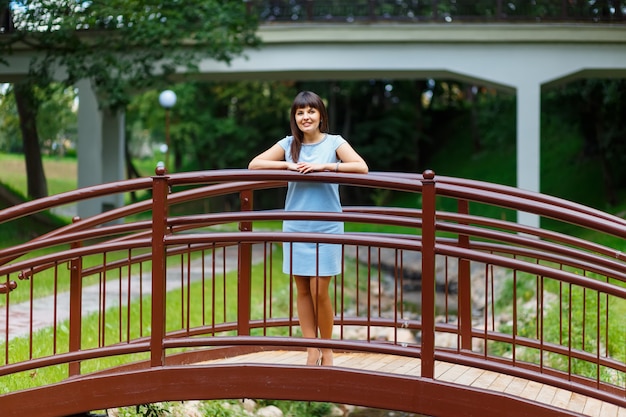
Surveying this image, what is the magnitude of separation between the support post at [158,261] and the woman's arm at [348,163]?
927 millimetres

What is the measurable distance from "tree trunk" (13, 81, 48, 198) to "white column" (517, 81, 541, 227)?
9.83 metres

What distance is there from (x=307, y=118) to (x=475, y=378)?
1841 millimetres

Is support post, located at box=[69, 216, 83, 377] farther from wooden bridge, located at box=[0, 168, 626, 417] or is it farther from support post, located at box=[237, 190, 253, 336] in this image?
support post, located at box=[237, 190, 253, 336]

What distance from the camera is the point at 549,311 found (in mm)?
10922

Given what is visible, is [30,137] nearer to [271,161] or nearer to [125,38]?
[125,38]

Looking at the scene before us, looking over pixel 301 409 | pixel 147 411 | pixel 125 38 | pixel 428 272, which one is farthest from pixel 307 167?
pixel 125 38

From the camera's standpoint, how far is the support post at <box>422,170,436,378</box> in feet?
14.7

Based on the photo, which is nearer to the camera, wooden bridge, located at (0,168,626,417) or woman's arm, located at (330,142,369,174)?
wooden bridge, located at (0,168,626,417)

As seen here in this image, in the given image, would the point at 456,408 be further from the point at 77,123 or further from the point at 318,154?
the point at 77,123

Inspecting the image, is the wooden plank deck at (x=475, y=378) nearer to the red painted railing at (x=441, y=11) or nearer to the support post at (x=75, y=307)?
the support post at (x=75, y=307)

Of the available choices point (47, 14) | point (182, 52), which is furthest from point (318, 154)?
point (182, 52)

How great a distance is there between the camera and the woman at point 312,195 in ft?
16.6

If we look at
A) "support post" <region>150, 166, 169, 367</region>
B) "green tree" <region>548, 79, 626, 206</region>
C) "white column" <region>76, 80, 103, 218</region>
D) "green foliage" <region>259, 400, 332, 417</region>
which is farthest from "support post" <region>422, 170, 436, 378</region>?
"green tree" <region>548, 79, 626, 206</region>

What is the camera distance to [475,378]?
5.37 meters
